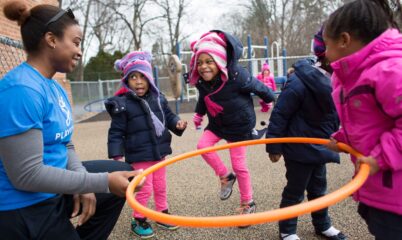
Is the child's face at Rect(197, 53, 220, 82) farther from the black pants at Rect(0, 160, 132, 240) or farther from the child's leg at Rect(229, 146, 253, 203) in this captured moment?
the black pants at Rect(0, 160, 132, 240)

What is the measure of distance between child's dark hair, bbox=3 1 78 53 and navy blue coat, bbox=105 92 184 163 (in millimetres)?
1377

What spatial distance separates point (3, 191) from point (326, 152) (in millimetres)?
2226

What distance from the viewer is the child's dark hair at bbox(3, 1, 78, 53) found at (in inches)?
79.4

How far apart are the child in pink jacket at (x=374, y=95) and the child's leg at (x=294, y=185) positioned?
85 cm

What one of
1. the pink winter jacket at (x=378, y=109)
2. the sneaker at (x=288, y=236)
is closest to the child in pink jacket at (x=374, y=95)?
the pink winter jacket at (x=378, y=109)

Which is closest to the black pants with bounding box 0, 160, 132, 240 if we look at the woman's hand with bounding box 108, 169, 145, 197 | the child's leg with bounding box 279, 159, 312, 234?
the woman's hand with bounding box 108, 169, 145, 197

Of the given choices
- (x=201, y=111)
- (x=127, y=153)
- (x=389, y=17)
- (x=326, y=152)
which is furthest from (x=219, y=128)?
(x=389, y=17)

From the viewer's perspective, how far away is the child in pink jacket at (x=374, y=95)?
5.55ft

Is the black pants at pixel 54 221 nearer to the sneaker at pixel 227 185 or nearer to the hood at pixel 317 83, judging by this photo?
the sneaker at pixel 227 185

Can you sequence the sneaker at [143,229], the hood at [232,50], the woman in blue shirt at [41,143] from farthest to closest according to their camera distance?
the hood at [232,50] → the sneaker at [143,229] → the woman in blue shirt at [41,143]

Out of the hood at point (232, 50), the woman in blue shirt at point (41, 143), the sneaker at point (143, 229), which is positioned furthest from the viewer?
the hood at point (232, 50)

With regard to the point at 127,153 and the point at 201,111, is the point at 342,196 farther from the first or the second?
the point at 201,111

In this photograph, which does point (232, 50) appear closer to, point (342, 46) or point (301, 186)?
point (301, 186)

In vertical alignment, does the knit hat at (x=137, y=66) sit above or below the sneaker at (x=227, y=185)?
above
